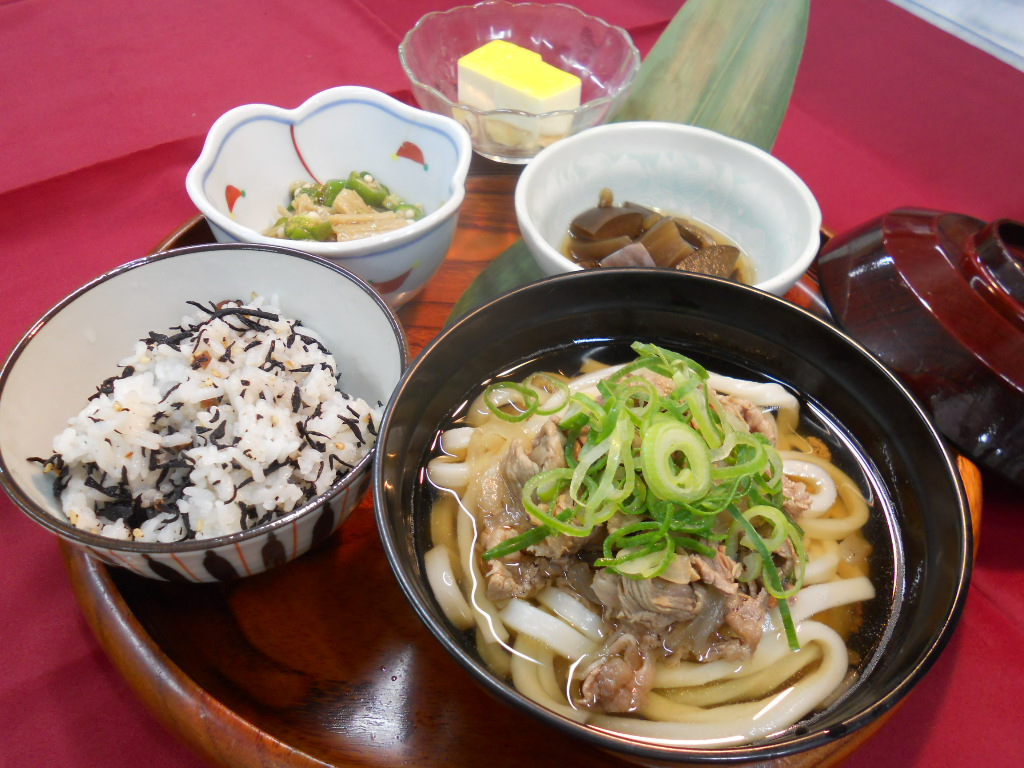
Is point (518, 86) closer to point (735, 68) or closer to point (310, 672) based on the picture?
point (735, 68)

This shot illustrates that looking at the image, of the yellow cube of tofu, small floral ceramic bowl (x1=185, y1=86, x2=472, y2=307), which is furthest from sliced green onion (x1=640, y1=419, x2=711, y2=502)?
the yellow cube of tofu

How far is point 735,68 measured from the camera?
2.56 m

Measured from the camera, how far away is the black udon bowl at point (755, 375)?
1096 millimetres

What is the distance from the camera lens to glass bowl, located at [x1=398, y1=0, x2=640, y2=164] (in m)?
2.59

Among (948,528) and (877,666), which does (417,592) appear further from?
(948,528)

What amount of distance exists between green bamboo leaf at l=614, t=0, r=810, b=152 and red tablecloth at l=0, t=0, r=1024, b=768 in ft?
1.93

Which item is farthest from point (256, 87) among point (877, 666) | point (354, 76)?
point (877, 666)

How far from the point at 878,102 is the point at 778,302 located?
2.49m

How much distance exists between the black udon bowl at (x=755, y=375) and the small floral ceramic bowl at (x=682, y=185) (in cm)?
45

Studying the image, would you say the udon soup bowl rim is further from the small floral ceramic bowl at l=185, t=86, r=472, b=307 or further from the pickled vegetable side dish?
the pickled vegetable side dish

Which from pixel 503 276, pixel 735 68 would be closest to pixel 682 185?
pixel 735 68

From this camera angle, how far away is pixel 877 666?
4.28 ft

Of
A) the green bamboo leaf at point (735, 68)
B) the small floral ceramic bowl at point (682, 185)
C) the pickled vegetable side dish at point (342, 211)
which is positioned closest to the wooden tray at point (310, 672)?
the pickled vegetable side dish at point (342, 211)

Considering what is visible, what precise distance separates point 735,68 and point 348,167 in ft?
4.95
